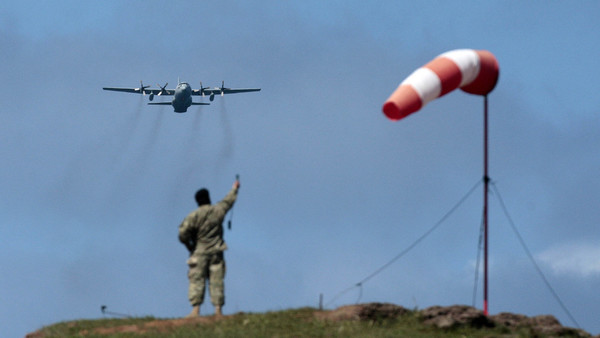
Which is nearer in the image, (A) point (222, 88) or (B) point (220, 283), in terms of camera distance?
(B) point (220, 283)

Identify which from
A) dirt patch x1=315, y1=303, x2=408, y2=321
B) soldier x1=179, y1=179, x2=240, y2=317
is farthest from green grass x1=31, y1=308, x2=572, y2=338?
soldier x1=179, y1=179, x2=240, y2=317

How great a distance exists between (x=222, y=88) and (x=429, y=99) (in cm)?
7242

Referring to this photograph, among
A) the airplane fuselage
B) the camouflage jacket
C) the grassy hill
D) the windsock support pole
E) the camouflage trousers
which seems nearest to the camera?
the grassy hill

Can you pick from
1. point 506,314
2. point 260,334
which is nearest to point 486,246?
point 506,314

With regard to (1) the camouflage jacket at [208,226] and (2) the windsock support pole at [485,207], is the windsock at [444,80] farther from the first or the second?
(1) the camouflage jacket at [208,226]

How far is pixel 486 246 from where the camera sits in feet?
60.6

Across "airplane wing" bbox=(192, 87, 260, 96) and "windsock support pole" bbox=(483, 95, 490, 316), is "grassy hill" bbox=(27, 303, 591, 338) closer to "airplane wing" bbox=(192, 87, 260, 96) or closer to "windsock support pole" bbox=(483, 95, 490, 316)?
"windsock support pole" bbox=(483, 95, 490, 316)

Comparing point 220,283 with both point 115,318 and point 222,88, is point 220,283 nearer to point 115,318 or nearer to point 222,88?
point 115,318

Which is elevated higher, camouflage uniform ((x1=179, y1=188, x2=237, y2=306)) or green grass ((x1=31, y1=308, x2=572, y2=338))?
camouflage uniform ((x1=179, y1=188, x2=237, y2=306))

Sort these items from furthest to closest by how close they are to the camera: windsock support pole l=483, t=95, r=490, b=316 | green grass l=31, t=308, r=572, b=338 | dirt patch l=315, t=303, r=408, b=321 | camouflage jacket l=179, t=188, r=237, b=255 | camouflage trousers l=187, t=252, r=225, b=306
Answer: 1. windsock support pole l=483, t=95, r=490, b=316
2. camouflage jacket l=179, t=188, r=237, b=255
3. camouflage trousers l=187, t=252, r=225, b=306
4. dirt patch l=315, t=303, r=408, b=321
5. green grass l=31, t=308, r=572, b=338

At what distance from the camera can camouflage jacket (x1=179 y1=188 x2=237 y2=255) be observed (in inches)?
699

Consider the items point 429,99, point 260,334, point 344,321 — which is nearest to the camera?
point 260,334

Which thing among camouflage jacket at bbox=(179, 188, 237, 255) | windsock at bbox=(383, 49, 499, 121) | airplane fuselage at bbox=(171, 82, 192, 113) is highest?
airplane fuselage at bbox=(171, 82, 192, 113)

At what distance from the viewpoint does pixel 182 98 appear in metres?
83.4
